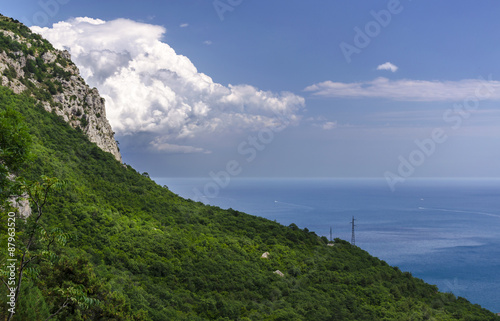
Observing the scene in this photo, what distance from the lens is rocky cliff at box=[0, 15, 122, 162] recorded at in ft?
176

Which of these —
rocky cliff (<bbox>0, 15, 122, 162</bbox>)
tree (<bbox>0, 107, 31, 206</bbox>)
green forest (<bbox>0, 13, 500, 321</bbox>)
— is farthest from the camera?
rocky cliff (<bbox>0, 15, 122, 162</bbox>)

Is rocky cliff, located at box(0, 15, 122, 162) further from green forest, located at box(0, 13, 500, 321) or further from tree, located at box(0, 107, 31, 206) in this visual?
tree, located at box(0, 107, 31, 206)

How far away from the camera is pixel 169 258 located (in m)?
39.8

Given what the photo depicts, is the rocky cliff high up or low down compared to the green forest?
up

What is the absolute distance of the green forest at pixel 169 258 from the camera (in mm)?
27278

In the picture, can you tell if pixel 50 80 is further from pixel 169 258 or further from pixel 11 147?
pixel 11 147

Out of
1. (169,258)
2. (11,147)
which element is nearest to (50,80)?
(169,258)

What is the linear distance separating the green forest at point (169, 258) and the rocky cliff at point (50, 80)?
39 centimetres

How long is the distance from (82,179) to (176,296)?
22.2 meters

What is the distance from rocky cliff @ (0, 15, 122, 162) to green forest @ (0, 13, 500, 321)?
1.27ft

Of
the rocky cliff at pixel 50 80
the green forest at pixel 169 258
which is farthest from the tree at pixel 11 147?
the rocky cliff at pixel 50 80

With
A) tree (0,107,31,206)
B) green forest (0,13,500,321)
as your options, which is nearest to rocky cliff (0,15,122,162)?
green forest (0,13,500,321)

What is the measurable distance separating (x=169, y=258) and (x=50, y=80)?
120 ft

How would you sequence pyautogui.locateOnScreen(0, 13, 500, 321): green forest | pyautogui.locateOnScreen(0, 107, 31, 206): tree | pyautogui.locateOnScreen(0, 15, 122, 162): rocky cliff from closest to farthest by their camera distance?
pyautogui.locateOnScreen(0, 107, 31, 206): tree
pyautogui.locateOnScreen(0, 13, 500, 321): green forest
pyautogui.locateOnScreen(0, 15, 122, 162): rocky cliff
